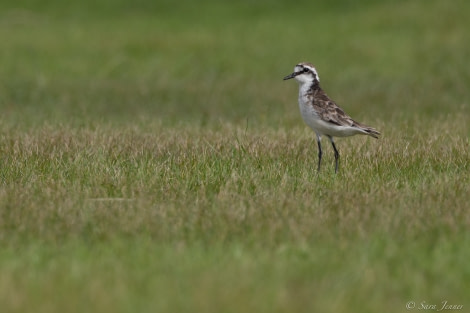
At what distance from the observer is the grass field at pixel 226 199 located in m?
5.36

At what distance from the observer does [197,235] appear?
668 cm

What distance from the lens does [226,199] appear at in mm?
7605

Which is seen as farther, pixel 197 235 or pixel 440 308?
pixel 197 235

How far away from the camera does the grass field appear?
211 inches

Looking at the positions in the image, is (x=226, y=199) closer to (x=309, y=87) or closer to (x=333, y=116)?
(x=333, y=116)

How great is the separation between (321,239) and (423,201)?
4.79ft

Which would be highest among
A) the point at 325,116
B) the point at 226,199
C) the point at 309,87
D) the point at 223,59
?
the point at 223,59

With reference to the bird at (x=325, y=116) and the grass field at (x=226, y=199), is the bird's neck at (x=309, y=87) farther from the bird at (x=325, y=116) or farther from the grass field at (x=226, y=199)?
the grass field at (x=226, y=199)

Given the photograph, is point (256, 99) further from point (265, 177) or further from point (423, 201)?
point (423, 201)

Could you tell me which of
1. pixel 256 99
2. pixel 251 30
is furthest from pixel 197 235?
pixel 251 30

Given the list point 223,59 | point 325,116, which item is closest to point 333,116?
point 325,116

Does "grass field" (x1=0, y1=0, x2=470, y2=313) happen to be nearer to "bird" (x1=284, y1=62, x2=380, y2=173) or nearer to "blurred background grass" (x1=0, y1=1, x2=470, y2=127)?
"blurred background grass" (x1=0, y1=1, x2=470, y2=127)

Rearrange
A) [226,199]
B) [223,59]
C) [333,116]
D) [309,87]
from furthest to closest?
1. [223,59]
2. [309,87]
3. [333,116]
4. [226,199]

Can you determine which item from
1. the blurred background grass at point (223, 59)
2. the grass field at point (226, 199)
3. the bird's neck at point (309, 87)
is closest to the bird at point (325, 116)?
the bird's neck at point (309, 87)
